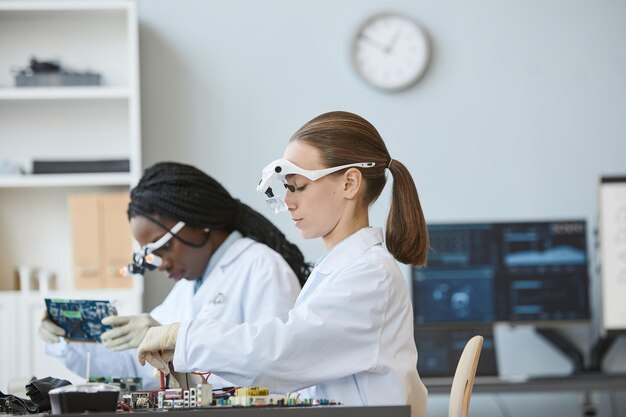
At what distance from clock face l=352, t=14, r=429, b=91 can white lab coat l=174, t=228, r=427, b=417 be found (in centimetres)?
278

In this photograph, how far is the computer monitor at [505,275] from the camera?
4.26 meters

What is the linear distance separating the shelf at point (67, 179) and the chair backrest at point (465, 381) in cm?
247

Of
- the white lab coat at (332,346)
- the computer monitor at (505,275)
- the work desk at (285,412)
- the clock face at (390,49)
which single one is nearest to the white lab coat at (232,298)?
the white lab coat at (332,346)

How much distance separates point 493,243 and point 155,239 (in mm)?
2042

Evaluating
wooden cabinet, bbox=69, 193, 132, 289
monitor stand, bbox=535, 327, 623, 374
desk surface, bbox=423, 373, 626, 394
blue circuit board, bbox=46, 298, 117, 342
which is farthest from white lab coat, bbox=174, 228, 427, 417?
monitor stand, bbox=535, 327, 623, 374

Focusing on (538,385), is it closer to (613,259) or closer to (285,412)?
(613,259)

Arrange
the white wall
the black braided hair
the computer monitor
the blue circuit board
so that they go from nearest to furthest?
the blue circuit board, the black braided hair, the computer monitor, the white wall

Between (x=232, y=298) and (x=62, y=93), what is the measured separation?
1.91 meters

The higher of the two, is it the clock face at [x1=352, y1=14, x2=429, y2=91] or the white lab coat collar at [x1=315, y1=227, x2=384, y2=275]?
the clock face at [x1=352, y1=14, x2=429, y2=91]

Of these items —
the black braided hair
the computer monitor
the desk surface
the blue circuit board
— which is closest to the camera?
the blue circuit board

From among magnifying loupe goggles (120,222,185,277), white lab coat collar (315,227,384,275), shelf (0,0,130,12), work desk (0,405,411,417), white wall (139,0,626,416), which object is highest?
shelf (0,0,130,12)

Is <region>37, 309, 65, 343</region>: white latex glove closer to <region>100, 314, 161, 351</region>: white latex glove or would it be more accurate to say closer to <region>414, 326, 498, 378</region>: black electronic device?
<region>100, 314, 161, 351</region>: white latex glove

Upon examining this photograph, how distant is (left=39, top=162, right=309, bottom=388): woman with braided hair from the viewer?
2.58 meters

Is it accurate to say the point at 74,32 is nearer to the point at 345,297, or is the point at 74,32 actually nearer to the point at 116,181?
the point at 116,181
